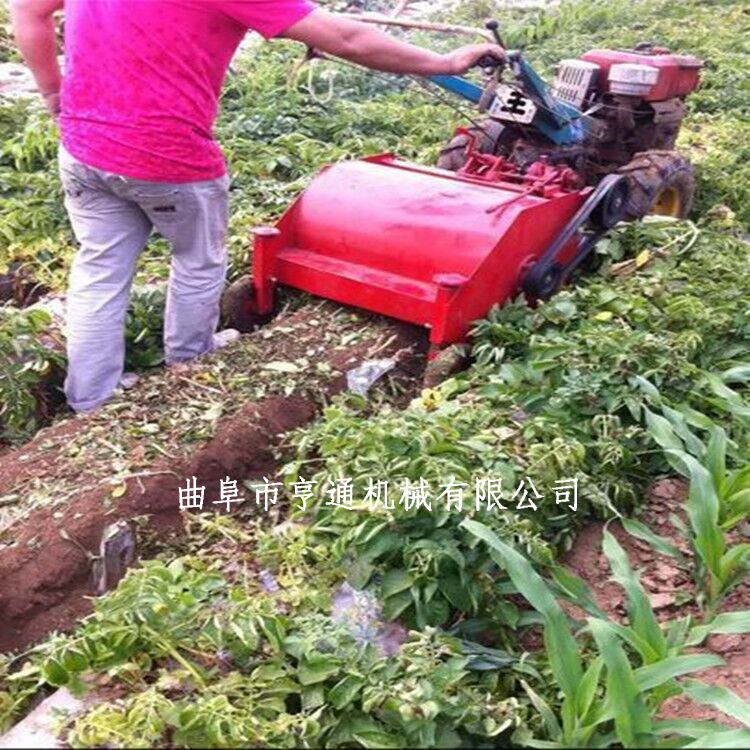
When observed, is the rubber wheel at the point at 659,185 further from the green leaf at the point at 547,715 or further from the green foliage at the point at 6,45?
the green foliage at the point at 6,45

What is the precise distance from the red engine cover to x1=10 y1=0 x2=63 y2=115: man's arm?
2.92m

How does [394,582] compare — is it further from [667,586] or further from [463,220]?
[463,220]

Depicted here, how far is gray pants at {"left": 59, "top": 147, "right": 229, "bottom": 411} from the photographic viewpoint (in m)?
3.82

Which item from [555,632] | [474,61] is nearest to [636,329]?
[474,61]

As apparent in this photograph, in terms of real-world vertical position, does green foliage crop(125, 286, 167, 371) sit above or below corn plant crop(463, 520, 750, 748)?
below

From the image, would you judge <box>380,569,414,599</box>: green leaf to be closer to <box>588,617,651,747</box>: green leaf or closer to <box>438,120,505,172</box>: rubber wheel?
<box>588,617,651,747</box>: green leaf

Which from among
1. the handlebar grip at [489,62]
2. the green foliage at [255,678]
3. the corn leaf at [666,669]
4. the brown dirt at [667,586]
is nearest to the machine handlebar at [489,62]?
the handlebar grip at [489,62]

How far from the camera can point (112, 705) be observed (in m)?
2.14

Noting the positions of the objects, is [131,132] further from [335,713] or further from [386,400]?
[335,713]

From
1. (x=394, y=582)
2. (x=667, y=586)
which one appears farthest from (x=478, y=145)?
(x=394, y=582)

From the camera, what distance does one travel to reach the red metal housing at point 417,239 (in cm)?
396

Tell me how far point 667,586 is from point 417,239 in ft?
5.63

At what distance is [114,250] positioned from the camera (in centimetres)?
392

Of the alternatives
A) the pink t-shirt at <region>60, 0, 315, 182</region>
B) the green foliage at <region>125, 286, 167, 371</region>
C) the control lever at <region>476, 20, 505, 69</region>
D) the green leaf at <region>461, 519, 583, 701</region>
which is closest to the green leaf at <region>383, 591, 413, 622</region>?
the green leaf at <region>461, 519, 583, 701</region>
